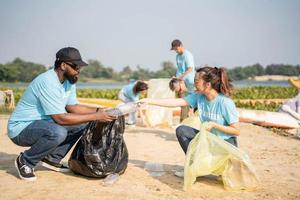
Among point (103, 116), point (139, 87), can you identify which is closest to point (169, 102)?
point (103, 116)

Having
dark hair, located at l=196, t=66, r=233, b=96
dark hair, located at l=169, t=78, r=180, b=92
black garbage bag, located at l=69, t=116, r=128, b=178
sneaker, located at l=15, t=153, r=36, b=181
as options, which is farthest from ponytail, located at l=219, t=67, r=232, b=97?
dark hair, located at l=169, t=78, r=180, b=92

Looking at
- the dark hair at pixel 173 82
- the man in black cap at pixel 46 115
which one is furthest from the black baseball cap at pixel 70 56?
the dark hair at pixel 173 82

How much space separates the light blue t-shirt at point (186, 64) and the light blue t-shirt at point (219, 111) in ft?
12.3

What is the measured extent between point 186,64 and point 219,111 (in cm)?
421

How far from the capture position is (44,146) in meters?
4.22

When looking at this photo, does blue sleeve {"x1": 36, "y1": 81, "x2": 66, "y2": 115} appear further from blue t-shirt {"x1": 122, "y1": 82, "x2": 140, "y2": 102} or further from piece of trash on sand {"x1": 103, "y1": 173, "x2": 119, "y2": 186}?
blue t-shirt {"x1": 122, "y1": 82, "x2": 140, "y2": 102}

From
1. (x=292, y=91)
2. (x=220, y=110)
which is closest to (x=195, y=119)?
(x=220, y=110)

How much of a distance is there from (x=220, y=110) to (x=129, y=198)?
1.35 meters

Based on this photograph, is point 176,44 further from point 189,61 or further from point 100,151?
point 100,151

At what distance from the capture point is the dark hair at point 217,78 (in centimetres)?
432

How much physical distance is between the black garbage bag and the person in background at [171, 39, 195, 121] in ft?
12.9

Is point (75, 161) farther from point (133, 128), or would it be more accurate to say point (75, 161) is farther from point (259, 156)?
point (133, 128)

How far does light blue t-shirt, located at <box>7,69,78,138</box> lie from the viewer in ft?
13.5

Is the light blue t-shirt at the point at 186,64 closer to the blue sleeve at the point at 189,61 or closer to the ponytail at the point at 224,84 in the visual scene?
the blue sleeve at the point at 189,61
